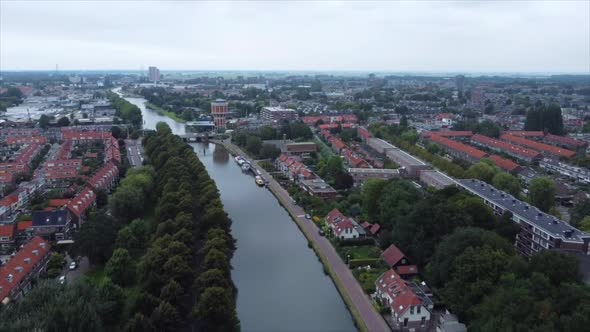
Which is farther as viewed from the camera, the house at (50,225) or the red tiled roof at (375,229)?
the red tiled roof at (375,229)

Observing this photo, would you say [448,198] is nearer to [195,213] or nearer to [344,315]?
[344,315]

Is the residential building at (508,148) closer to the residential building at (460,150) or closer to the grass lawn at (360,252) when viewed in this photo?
the residential building at (460,150)

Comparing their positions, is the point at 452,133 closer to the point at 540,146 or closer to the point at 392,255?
the point at 540,146

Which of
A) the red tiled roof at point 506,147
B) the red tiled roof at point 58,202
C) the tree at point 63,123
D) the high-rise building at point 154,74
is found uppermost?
the high-rise building at point 154,74

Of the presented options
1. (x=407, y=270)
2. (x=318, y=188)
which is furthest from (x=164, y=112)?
(x=407, y=270)

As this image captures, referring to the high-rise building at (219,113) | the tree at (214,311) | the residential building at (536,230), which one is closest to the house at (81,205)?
the tree at (214,311)

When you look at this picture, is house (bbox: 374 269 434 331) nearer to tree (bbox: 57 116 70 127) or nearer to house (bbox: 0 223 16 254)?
house (bbox: 0 223 16 254)

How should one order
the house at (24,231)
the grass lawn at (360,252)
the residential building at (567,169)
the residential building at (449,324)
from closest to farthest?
the residential building at (449,324)
the grass lawn at (360,252)
the house at (24,231)
the residential building at (567,169)

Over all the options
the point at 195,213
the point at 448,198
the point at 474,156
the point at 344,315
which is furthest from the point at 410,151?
the point at 344,315
